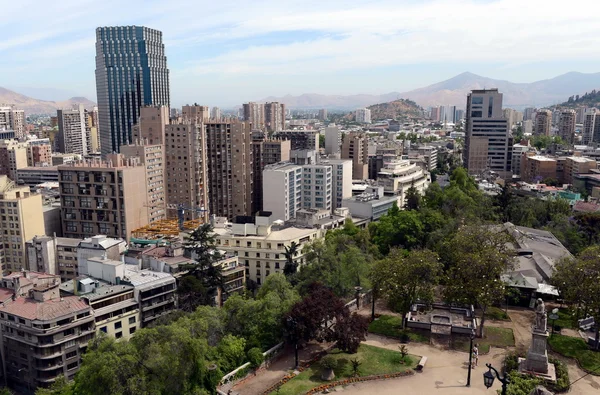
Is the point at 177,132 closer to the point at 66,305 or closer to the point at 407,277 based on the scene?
the point at 66,305

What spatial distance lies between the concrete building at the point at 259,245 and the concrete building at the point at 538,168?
56868 mm

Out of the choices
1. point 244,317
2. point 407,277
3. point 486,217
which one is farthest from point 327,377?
point 486,217

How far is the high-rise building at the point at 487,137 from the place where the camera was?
9750 centimetres

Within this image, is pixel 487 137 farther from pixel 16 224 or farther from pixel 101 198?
pixel 16 224

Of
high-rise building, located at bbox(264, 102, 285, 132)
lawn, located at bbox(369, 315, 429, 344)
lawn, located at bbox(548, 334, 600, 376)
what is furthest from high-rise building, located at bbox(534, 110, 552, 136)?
lawn, located at bbox(369, 315, 429, 344)

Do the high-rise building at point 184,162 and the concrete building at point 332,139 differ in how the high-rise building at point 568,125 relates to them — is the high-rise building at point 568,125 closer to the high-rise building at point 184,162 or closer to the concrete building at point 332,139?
the concrete building at point 332,139

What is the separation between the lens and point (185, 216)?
64.4 m

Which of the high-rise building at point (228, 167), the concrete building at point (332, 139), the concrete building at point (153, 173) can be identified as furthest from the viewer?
the concrete building at point (332, 139)

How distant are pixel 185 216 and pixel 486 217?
35.0m

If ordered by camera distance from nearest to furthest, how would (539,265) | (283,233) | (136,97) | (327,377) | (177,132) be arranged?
(327,377) < (539,265) < (283,233) < (177,132) < (136,97)

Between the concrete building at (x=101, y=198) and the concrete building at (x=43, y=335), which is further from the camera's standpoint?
the concrete building at (x=101, y=198)

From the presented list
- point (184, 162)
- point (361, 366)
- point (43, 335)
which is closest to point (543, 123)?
point (184, 162)

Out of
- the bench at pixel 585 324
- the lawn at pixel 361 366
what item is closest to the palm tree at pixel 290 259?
the lawn at pixel 361 366

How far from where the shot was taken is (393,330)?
2997 centimetres
